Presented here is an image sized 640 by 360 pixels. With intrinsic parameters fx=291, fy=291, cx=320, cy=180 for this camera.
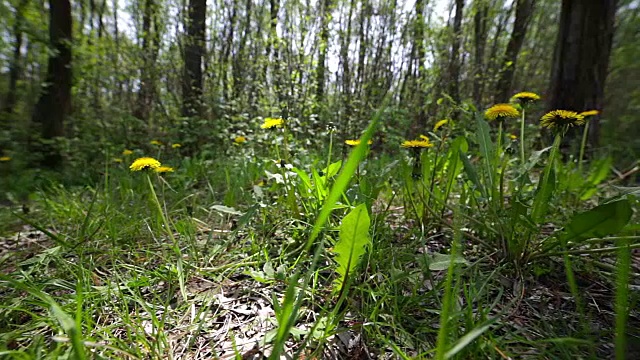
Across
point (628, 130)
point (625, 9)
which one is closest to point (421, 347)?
point (628, 130)

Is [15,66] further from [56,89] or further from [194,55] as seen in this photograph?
[194,55]

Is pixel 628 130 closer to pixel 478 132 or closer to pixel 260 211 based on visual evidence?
pixel 478 132

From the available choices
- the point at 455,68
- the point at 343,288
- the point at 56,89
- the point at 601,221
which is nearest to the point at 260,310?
the point at 343,288

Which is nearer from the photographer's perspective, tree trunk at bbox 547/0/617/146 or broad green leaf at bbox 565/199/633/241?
broad green leaf at bbox 565/199/633/241

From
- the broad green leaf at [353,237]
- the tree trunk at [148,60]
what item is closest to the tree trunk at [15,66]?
the tree trunk at [148,60]

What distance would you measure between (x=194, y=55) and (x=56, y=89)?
2.14 metres

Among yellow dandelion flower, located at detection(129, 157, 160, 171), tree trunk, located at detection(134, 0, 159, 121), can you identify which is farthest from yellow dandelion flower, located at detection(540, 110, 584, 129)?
tree trunk, located at detection(134, 0, 159, 121)

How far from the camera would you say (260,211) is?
141 centimetres

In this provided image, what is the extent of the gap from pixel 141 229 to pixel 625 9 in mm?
13487

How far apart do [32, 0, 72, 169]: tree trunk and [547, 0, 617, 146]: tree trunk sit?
20.8ft

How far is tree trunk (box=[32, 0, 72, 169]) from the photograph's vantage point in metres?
4.39

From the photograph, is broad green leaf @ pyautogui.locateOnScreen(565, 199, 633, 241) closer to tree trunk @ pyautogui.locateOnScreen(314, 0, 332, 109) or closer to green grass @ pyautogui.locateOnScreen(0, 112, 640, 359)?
green grass @ pyautogui.locateOnScreen(0, 112, 640, 359)

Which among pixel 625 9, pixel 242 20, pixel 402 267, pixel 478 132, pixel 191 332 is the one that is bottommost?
pixel 191 332

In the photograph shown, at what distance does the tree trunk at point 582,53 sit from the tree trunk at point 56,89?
20.8ft
